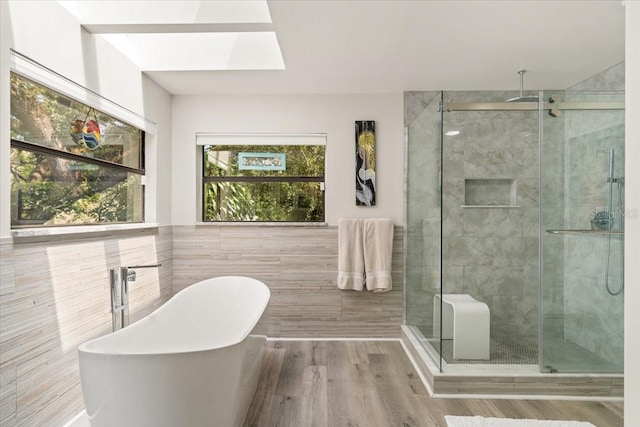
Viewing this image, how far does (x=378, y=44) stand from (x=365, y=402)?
7.89 ft

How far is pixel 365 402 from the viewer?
2570 millimetres

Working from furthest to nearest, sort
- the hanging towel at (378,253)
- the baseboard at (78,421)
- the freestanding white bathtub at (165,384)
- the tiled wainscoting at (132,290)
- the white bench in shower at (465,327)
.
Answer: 1. the hanging towel at (378,253)
2. the white bench in shower at (465,327)
3. the baseboard at (78,421)
4. the tiled wainscoting at (132,290)
5. the freestanding white bathtub at (165,384)

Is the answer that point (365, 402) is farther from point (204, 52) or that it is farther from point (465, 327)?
point (204, 52)

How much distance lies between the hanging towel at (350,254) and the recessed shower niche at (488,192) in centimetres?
103

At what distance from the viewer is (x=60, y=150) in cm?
228

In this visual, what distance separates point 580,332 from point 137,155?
3.67m

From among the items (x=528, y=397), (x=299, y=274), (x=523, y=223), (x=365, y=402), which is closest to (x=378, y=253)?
(x=299, y=274)

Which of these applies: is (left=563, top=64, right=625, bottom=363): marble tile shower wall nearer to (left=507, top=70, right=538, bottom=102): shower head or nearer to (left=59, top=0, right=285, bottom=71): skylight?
(left=507, top=70, right=538, bottom=102): shower head

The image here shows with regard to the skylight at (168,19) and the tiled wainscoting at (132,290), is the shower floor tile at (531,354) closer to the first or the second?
the tiled wainscoting at (132,290)

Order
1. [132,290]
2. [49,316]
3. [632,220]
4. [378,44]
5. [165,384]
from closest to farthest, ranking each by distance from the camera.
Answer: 1. [632,220]
2. [165,384]
3. [49,316]
4. [378,44]
5. [132,290]

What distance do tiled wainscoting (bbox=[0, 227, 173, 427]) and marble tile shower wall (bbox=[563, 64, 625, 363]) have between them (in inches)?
123

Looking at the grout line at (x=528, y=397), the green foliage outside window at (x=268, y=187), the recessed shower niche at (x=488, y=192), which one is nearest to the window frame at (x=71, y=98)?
the green foliage outside window at (x=268, y=187)

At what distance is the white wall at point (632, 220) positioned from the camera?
0.72m

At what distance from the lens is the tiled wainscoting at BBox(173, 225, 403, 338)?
12.6 ft
